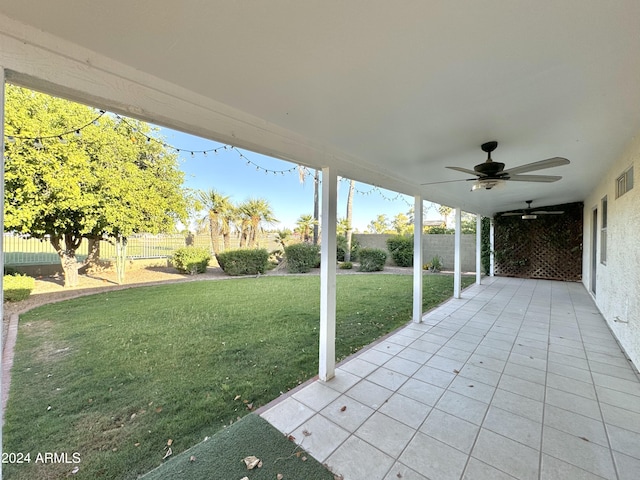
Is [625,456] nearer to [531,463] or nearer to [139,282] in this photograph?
[531,463]

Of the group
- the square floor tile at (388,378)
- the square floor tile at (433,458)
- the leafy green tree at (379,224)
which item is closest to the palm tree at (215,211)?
the square floor tile at (388,378)

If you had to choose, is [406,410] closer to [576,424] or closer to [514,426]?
[514,426]

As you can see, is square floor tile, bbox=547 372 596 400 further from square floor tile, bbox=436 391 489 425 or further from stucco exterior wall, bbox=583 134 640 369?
square floor tile, bbox=436 391 489 425

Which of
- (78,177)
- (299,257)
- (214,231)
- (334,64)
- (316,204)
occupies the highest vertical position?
(316,204)

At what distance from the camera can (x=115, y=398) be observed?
2.33m

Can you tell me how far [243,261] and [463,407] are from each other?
8.03 m

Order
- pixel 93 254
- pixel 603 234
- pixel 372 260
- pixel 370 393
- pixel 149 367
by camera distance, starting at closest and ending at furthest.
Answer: pixel 370 393, pixel 149 367, pixel 603 234, pixel 93 254, pixel 372 260

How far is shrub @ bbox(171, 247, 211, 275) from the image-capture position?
29.1 feet

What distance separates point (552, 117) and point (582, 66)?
73cm

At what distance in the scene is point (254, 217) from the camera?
34.8ft

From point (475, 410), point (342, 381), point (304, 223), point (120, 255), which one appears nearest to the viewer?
point (475, 410)

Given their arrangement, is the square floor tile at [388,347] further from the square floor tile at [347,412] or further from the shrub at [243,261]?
the shrub at [243,261]

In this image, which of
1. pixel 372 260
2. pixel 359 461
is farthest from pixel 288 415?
pixel 372 260

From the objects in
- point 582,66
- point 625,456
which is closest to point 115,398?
point 625,456
